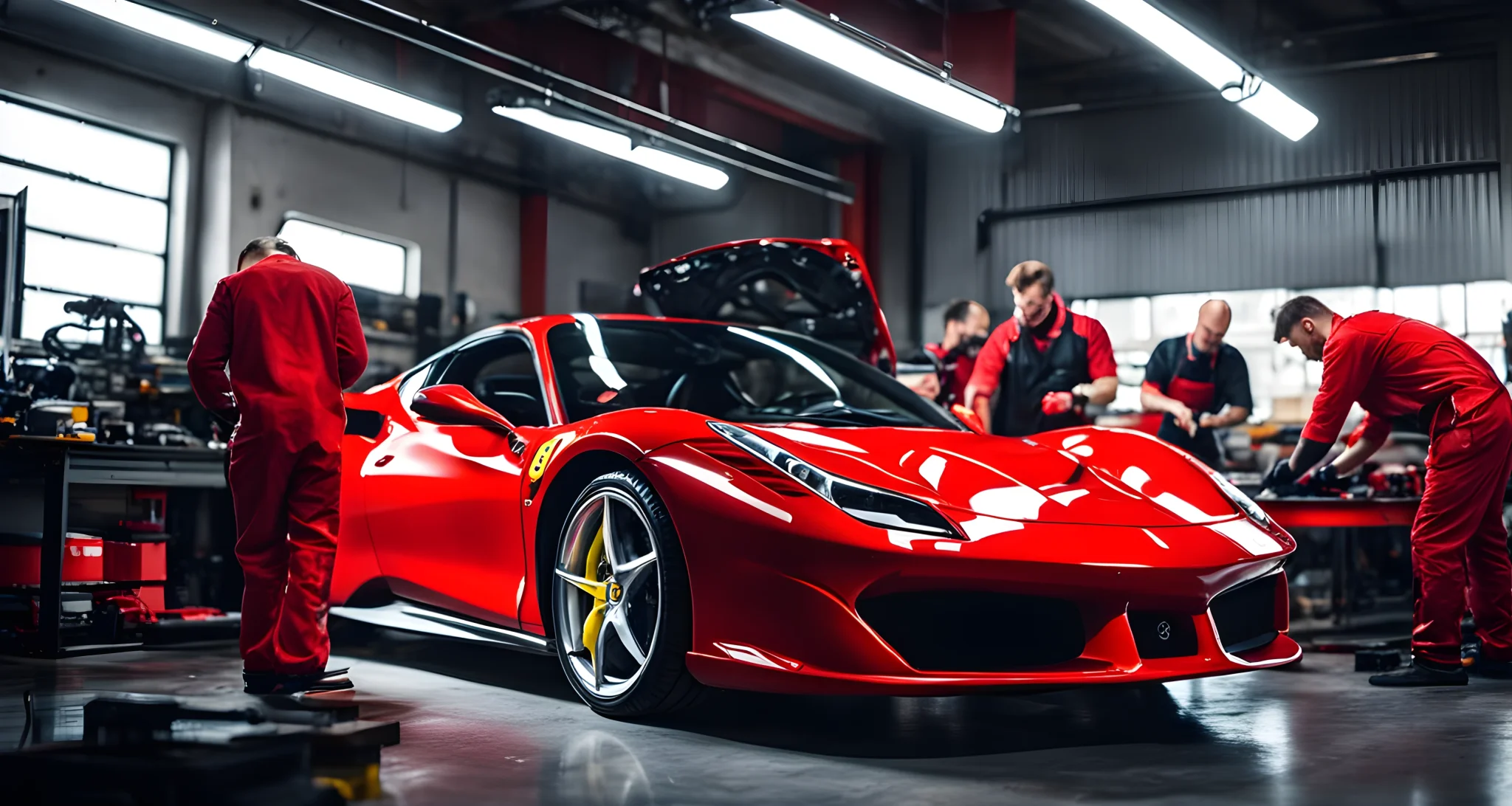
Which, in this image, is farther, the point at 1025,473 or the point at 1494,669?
the point at 1494,669

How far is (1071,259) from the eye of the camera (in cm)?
1570

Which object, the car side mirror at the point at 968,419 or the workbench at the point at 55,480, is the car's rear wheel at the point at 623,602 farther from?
the workbench at the point at 55,480

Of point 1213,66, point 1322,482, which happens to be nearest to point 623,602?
point 1322,482

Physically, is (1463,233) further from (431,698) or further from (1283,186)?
(431,698)

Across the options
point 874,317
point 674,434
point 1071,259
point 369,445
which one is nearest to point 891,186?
point 1071,259

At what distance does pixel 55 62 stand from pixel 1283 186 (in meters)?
11.9

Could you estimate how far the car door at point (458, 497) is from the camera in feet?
13.1

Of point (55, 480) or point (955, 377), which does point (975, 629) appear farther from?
point (955, 377)

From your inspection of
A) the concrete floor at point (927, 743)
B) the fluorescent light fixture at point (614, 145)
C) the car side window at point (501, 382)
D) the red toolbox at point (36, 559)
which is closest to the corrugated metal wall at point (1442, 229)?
the fluorescent light fixture at point (614, 145)

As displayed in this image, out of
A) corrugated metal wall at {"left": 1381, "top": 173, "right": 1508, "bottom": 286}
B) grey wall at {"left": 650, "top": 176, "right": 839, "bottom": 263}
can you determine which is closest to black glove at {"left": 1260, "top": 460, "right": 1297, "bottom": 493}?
corrugated metal wall at {"left": 1381, "top": 173, "right": 1508, "bottom": 286}

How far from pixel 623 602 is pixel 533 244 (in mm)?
13289

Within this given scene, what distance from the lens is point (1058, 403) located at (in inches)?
229

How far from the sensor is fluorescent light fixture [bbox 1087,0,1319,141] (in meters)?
8.17

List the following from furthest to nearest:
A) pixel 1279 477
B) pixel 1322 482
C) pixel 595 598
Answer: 1. pixel 1322 482
2. pixel 1279 477
3. pixel 595 598
